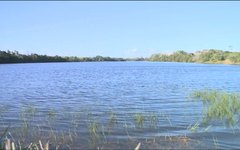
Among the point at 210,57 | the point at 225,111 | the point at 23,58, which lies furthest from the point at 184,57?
the point at 225,111

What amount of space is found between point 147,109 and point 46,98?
8.45 m

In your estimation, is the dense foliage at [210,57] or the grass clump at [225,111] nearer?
the grass clump at [225,111]

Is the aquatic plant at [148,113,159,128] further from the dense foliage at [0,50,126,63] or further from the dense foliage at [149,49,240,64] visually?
the dense foliage at [0,50,126,63]

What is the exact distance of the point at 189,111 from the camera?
1911 centimetres

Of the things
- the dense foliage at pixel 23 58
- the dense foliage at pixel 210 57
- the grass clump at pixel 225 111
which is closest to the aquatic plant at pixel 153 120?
the grass clump at pixel 225 111

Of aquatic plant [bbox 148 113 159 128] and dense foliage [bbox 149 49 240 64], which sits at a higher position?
aquatic plant [bbox 148 113 159 128]

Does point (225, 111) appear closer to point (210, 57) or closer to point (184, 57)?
point (210, 57)

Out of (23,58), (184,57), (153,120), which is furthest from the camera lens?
(184,57)

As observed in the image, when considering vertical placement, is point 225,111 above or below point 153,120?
above

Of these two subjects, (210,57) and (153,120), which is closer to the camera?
(153,120)

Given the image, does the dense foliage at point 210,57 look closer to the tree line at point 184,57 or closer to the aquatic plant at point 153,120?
the tree line at point 184,57

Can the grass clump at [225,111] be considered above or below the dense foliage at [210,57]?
above

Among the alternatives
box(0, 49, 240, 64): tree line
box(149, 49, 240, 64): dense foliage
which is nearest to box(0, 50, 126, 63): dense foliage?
box(0, 49, 240, 64): tree line

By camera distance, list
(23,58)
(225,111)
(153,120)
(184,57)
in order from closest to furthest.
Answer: (153,120) < (225,111) < (23,58) < (184,57)
